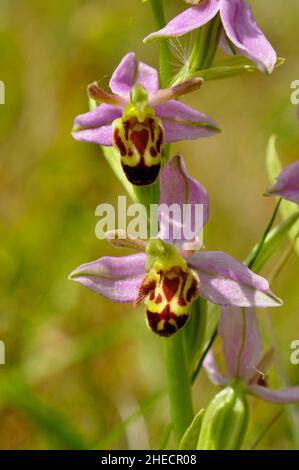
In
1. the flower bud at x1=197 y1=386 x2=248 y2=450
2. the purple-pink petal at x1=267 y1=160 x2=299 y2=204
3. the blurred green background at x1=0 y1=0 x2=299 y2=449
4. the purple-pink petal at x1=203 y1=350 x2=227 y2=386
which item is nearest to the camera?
the purple-pink petal at x1=267 y1=160 x2=299 y2=204

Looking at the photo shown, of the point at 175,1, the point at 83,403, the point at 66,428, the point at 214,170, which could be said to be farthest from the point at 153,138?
the point at 175,1

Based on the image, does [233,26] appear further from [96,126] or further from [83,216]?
[83,216]

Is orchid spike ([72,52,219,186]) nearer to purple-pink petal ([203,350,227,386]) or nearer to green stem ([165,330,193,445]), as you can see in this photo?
green stem ([165,330,193,445])

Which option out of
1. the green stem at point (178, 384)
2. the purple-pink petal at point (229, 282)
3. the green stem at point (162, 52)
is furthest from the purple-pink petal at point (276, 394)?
the green stem at point (162, 52)

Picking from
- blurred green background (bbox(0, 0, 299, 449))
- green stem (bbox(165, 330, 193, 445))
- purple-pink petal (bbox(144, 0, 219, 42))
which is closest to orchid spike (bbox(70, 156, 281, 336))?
green stem (bbox(165, 330, 193, 445))

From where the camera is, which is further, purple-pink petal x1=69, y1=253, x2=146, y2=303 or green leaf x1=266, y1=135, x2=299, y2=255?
green leaf x1=266, y1=135, x2=299, y2=255

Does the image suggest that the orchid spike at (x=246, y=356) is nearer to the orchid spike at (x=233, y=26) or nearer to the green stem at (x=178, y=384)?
the green stem at (x=178, y=384)
